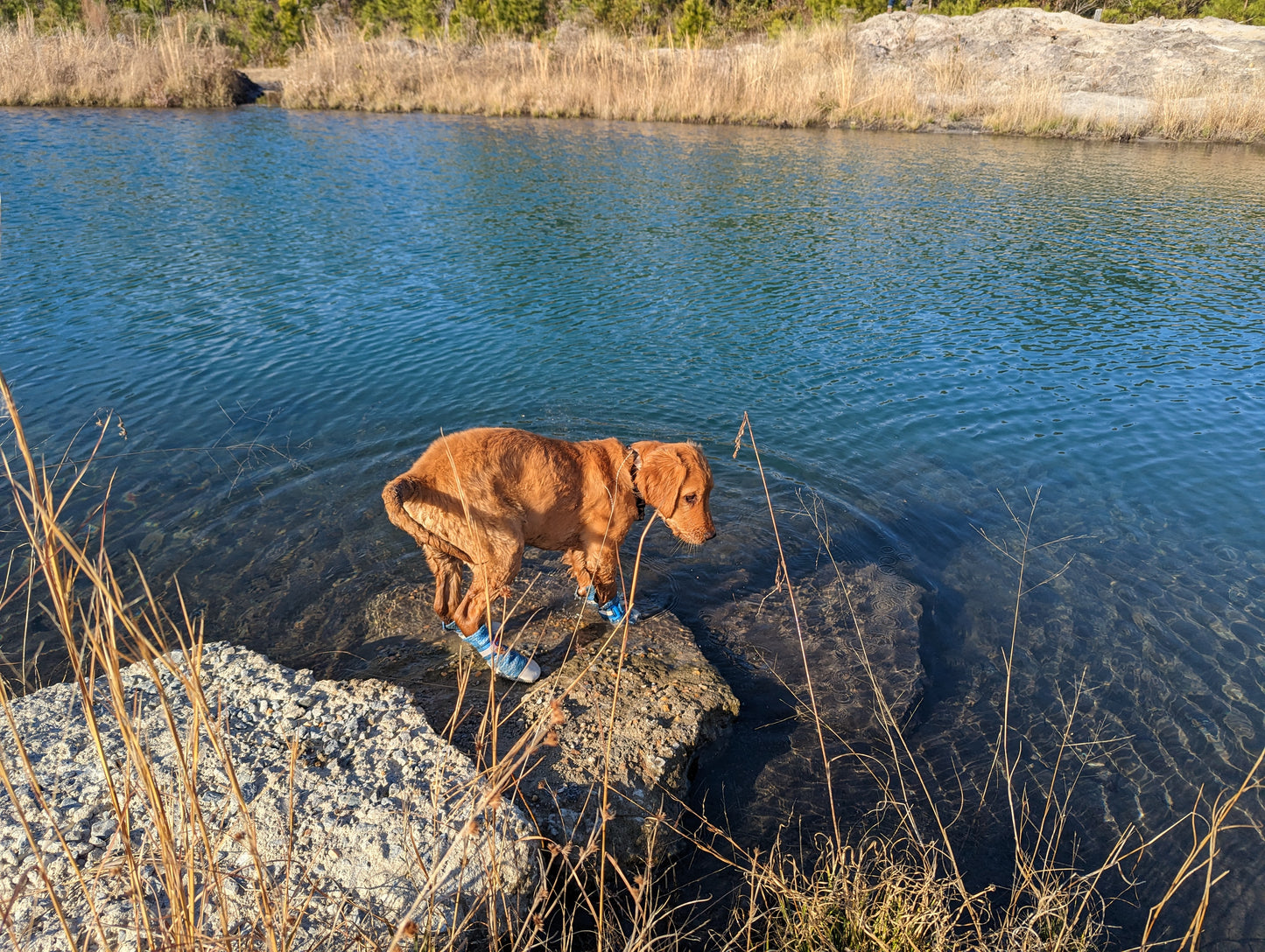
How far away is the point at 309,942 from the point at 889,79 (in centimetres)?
3164

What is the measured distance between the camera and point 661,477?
14.2 ft

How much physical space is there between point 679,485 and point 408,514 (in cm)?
154

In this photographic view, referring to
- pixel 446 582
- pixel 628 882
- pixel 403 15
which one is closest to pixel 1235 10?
pixel 403 15

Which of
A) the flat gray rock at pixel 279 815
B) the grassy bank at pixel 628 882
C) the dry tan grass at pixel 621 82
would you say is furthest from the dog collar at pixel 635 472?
the dry tan grass at pixel 621 82

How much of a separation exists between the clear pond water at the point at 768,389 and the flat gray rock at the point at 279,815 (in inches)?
44.9

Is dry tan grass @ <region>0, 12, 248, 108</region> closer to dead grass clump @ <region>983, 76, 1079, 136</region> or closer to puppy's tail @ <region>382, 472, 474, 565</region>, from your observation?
dead grass clump @ <region>983, 76, 1079, 136</region>

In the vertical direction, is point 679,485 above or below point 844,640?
above

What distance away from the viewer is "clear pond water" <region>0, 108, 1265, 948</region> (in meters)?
4.63

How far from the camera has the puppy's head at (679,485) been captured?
4289 mm

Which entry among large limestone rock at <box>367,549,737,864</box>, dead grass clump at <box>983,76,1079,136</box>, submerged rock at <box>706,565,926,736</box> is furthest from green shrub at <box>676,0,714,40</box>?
large limestone rock at <box>367,549,737,864</box>

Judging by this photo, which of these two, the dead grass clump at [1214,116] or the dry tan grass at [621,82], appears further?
the dry tan grass at [621,82]

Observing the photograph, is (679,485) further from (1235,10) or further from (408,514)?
(1235,10)

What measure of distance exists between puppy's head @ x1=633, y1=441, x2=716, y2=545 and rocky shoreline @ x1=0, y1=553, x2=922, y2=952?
0.83 m

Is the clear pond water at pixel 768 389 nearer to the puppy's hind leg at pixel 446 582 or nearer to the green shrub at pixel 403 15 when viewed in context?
the puppy's hind leg at pixel 446 582
